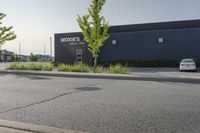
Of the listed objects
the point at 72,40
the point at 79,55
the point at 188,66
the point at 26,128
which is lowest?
the point at 26,128

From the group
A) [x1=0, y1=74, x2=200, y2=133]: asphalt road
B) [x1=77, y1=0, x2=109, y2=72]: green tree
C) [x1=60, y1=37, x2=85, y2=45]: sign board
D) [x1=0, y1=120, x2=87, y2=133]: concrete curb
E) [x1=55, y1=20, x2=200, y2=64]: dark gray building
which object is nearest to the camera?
[x1=0, y1=120, x2=87, y2=133]: concrete curb

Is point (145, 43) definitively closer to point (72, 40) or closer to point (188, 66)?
point (188, 66)

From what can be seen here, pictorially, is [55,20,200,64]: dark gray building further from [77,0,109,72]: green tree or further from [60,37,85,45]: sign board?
[77,0,109,72]: green tree

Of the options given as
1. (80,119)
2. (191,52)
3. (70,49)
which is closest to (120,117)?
(80,119)

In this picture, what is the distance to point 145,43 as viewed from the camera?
109 feet

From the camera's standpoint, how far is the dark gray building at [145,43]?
Result: 31.1m

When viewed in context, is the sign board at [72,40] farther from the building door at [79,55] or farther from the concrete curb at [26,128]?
the concrete curb at [26,128]

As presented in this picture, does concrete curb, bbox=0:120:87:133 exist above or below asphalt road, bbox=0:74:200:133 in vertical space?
below

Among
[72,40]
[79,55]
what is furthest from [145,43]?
[72,40]

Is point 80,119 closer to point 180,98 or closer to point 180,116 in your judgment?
point 180,116

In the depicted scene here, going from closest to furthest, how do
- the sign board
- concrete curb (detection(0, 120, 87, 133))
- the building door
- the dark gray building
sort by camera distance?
concrete curb (detection(0, 120, 87, 133)), the dark gray building, the sign board, the building door

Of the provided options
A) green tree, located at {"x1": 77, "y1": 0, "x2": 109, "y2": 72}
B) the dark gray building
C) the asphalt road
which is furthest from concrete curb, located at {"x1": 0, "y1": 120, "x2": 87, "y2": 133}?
the dark gray building

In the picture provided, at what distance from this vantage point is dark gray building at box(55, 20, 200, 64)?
31142 millimetres

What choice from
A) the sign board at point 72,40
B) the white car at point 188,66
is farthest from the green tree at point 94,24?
the sign board at point 72,40
